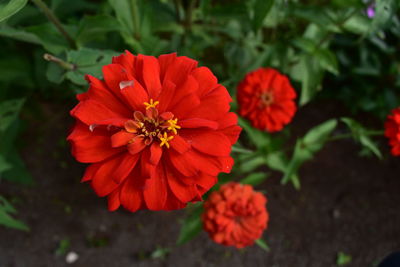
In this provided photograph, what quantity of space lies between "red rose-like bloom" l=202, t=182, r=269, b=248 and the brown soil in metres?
0.67

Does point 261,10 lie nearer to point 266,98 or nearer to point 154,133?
point 266,98

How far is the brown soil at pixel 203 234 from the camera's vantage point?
1.88 m

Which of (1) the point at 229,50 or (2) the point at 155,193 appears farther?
(1) the point at 229,50

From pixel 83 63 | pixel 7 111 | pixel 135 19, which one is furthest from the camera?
pixel 7 111

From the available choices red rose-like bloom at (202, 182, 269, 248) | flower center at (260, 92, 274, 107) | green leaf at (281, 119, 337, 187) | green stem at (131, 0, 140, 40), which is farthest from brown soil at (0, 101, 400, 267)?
green stem at (131, 0, 140, 40)

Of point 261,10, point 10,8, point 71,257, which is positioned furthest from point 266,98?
point 71,257

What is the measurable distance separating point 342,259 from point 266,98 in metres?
1.14

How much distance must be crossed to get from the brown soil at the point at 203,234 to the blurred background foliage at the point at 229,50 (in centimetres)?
21

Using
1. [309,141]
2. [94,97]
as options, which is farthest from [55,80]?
[309,141]

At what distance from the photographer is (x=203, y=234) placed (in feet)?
6.31

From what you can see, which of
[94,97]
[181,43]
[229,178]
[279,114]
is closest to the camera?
[94,97]

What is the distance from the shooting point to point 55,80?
1.07 m

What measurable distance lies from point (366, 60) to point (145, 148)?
1533mm

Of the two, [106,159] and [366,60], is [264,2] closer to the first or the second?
[106,159]
